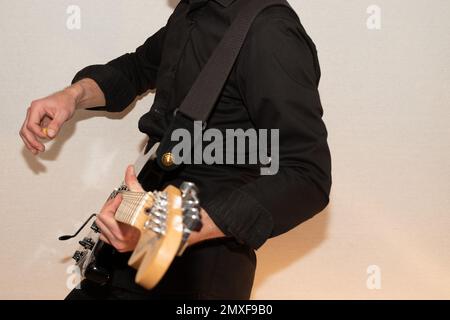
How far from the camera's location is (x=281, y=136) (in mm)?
940

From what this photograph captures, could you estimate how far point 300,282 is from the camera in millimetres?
1862

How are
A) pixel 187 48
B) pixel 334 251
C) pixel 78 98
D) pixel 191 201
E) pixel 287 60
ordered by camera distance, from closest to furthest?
pixel 191 201
pixel 287 60
pixel 187 48
pixel 78 98
pixel 334 251

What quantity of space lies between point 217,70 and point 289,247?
1008 mm

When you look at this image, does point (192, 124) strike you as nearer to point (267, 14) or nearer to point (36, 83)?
point (267, 14)

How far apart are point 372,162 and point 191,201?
1.14 meters

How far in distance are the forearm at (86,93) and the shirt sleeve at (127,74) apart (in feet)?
0.04

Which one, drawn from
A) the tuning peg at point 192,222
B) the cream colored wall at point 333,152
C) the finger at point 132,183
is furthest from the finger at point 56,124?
the tuning peg at point 192,222

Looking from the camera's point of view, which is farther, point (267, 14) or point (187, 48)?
point (187, 48)

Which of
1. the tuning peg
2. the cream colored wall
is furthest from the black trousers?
the cream colored wall

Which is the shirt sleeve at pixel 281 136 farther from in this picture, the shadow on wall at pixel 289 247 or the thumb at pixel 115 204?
the shadow on wall at pixel 289 247

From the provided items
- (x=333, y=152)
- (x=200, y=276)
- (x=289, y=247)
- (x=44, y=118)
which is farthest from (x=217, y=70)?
(x=289, y=247)

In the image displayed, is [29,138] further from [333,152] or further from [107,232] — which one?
[333,152]

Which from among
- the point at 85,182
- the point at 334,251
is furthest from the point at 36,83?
the point at 334,251
